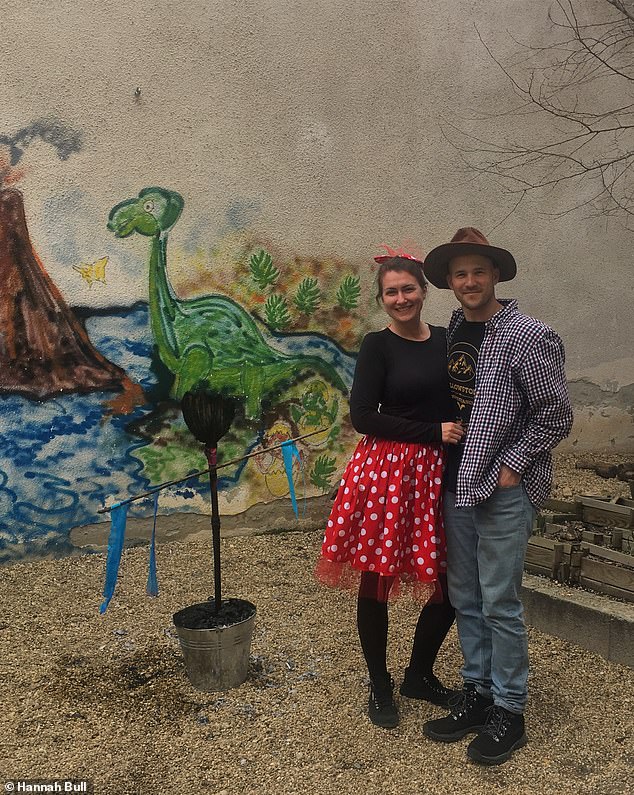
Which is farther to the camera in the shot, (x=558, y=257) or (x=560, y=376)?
(x=558, y=257)

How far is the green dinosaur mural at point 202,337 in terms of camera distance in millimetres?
5410

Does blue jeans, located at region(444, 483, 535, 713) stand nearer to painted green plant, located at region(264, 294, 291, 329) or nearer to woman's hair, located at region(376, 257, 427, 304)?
woman's hair, located at region(376, 257, 427, 304)

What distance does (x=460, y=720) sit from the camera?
3332 mm

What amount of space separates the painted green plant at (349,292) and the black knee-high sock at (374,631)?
120 inches

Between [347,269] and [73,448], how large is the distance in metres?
2.33

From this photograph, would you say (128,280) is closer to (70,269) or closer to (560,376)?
(70,269)

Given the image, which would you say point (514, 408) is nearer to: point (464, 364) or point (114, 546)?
point (464, 364)

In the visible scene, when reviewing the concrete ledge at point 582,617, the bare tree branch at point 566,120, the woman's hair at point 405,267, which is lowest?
the concrete ledge at point 582,617

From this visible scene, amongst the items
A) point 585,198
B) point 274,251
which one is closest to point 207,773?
point 274,251

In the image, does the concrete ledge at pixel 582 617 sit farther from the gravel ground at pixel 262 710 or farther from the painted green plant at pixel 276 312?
the painted green plant at pixel 276 312

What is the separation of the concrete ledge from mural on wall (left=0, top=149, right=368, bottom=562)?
2140mm

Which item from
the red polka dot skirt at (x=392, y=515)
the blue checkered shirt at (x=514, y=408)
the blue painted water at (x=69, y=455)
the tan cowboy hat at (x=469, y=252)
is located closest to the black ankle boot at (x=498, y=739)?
the red polka dot skirt at (x=392, y=515)

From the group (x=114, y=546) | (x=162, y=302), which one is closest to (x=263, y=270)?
(x=162, y=302)

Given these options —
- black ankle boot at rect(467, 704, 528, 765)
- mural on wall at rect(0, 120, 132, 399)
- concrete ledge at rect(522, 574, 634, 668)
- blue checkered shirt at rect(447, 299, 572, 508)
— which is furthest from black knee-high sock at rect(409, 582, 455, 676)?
mural on wall at rect(0, 120, 132, 399)
